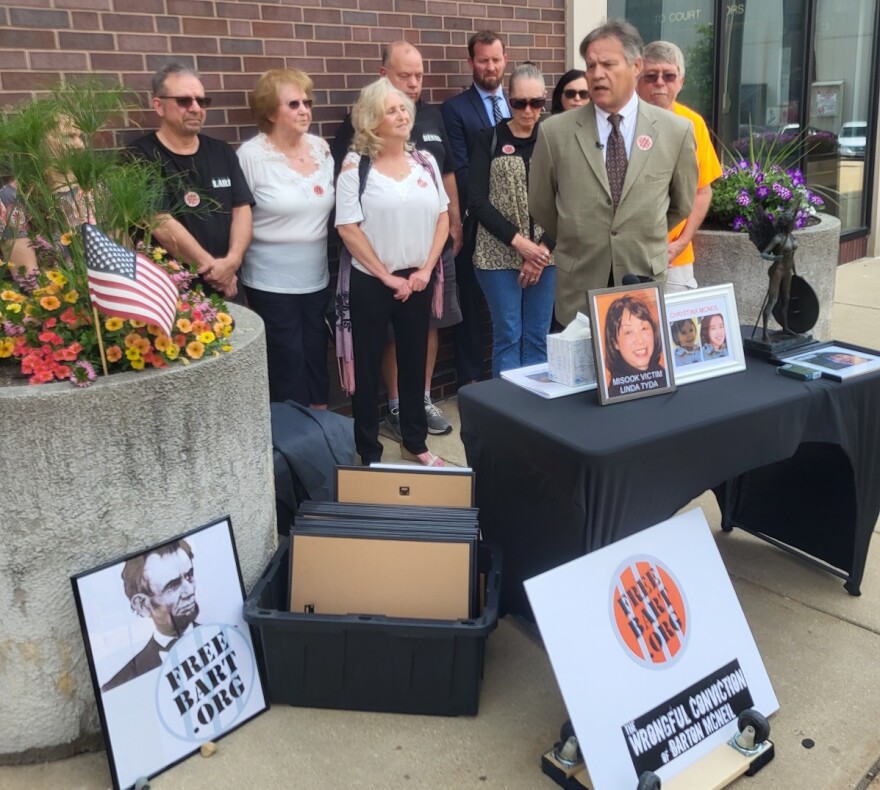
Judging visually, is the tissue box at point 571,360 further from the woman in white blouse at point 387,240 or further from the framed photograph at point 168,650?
the woman in white blouse at point 387,240

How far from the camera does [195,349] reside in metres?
2.56

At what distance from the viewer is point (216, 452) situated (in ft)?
8.55

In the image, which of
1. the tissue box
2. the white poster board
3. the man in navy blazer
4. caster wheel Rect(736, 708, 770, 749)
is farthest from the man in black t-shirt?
caster wheel Rect(736, 708, 770, 749)

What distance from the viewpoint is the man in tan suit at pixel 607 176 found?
3.49 metres

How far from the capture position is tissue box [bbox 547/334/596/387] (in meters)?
2.71

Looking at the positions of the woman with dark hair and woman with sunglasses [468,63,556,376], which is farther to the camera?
woman with sunglasses [468,63,556,376]

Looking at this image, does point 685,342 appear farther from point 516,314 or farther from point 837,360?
point 516,314

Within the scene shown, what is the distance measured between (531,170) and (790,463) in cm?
164

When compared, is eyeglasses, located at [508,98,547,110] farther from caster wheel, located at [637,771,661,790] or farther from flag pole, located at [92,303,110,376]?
caster wheel, located at [637,771,661,790]

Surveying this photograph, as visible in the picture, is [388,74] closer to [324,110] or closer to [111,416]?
[324,110]

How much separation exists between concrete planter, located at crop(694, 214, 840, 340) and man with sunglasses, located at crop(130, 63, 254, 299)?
3032 millimetres

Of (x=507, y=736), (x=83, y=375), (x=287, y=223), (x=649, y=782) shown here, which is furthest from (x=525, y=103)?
(x=649, y=782)

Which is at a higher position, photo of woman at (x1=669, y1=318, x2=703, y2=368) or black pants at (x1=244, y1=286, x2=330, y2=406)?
photo of woman at (x1=669, y1=318, x2=703, y2=368)

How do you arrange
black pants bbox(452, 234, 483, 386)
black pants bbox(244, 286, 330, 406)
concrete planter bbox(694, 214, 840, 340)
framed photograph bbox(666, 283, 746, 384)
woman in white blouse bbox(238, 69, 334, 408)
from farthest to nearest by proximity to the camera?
concrete planter bbox(694, 214, 840, 340) → black pants bbox(452, 234, 483, 386) → black pants bbox(244, 286, 330, 406) → woman in white blouse bbox(238, 69, 334, 408) → framed photograph bbox(666, 283, 746, 384)
